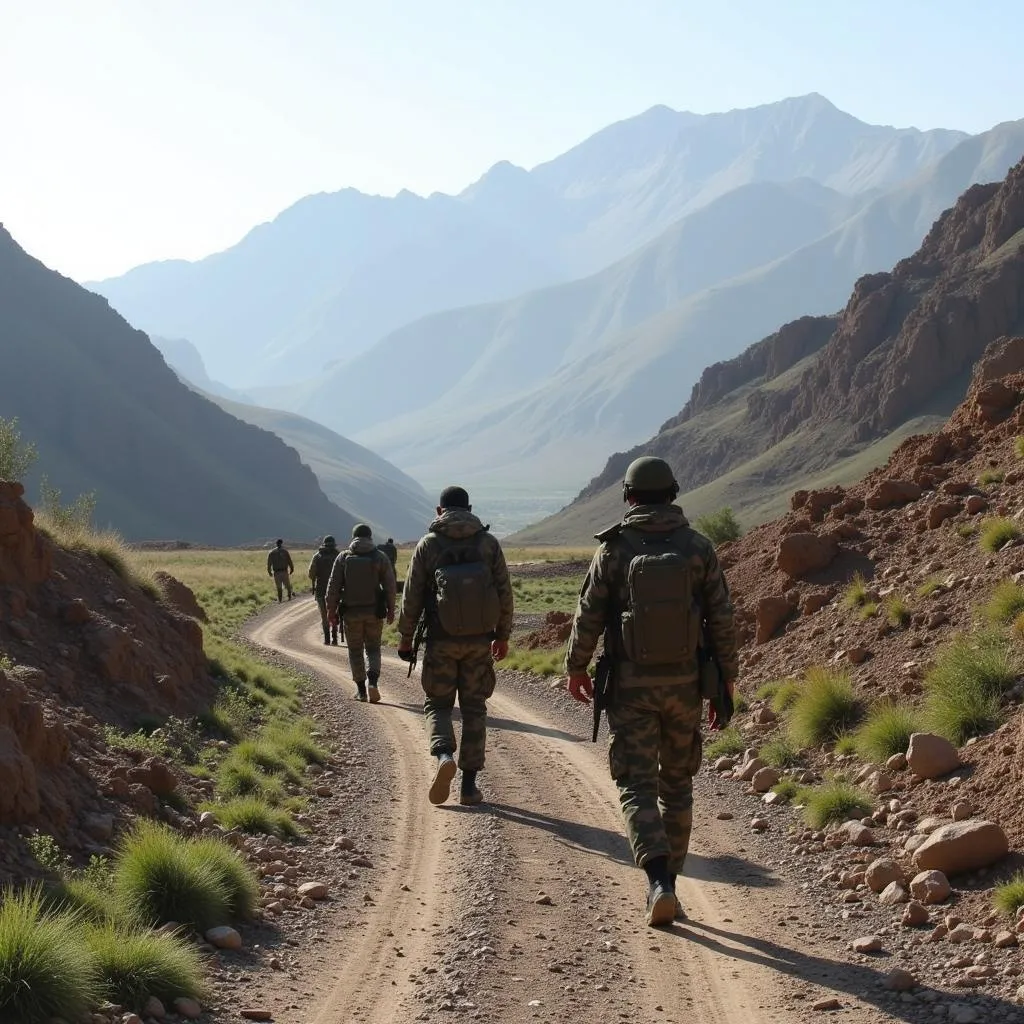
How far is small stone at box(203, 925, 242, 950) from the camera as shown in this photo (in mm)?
6805

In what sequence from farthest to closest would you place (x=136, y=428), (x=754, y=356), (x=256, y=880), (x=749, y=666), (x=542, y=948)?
(x=754, y=356) → (x=136, y=428) → (x=749, y=666) → (x=256, y=880) → (x=542, y=948)

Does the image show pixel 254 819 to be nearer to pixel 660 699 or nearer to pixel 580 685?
pixel 580 685

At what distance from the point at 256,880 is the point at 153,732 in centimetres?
336

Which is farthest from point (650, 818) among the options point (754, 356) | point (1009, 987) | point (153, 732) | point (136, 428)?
point (754, 356)

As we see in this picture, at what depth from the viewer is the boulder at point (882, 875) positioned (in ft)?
25.6

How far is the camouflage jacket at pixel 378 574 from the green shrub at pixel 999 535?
283 inches

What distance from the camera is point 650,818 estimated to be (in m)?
7.23

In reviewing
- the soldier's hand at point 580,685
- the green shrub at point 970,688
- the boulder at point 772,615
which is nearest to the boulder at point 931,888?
the green shrub at point 970,688

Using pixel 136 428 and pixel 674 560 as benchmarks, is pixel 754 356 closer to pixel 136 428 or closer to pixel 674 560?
pixel 136 428

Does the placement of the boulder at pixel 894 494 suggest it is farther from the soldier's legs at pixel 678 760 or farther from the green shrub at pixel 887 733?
the soldier's legs at pixel 678 760

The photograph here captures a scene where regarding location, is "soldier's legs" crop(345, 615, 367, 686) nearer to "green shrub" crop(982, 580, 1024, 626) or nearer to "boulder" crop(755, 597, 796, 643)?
"boulder" crop(755, 597, 796, 643)

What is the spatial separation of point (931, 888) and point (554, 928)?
2.29 metres

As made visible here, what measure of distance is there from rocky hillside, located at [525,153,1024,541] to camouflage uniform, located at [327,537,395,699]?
268 feet

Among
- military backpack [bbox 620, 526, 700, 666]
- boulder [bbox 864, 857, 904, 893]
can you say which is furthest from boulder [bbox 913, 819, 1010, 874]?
military backpack [bbox 620, 526, 700, 666]
